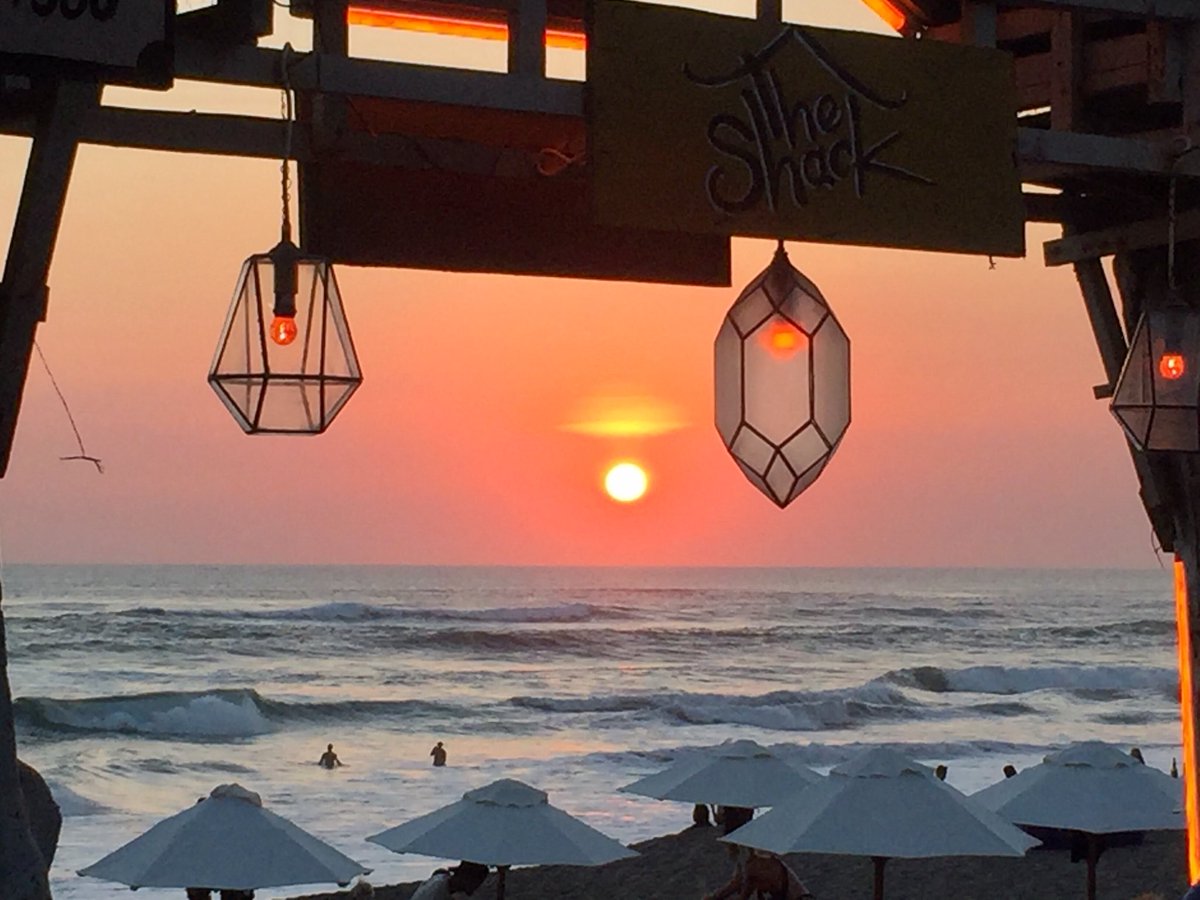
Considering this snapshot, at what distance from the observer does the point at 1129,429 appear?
251 inches

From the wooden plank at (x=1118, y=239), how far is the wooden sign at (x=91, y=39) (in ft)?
12.0

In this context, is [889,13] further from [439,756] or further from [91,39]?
[439,756]

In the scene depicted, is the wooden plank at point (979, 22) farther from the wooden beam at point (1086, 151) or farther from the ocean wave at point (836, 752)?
the ocean wave at point (836, 752)

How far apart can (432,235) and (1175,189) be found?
2.69 meters

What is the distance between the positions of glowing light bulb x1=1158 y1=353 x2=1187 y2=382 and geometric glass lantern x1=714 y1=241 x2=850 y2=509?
1.78 m

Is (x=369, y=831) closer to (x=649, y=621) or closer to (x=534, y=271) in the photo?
(x=534, y=271)

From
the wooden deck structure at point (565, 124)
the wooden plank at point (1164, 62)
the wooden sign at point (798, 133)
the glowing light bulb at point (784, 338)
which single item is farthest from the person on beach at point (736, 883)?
the glowing light bulb at point (784, 338)

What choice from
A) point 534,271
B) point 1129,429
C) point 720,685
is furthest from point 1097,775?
point 720,685

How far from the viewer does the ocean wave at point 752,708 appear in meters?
43.2

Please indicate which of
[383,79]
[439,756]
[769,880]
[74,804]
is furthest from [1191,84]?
[439,756]

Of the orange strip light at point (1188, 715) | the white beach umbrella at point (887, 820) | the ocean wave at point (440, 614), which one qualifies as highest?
the orange strip light at point (1188, 715)

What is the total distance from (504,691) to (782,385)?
42.1m

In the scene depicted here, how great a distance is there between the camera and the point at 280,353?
470cm

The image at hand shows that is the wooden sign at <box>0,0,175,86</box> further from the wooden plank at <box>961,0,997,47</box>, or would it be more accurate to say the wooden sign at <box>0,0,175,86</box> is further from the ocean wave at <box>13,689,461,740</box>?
the ocean wave at <box>13,689,461,740</box>
